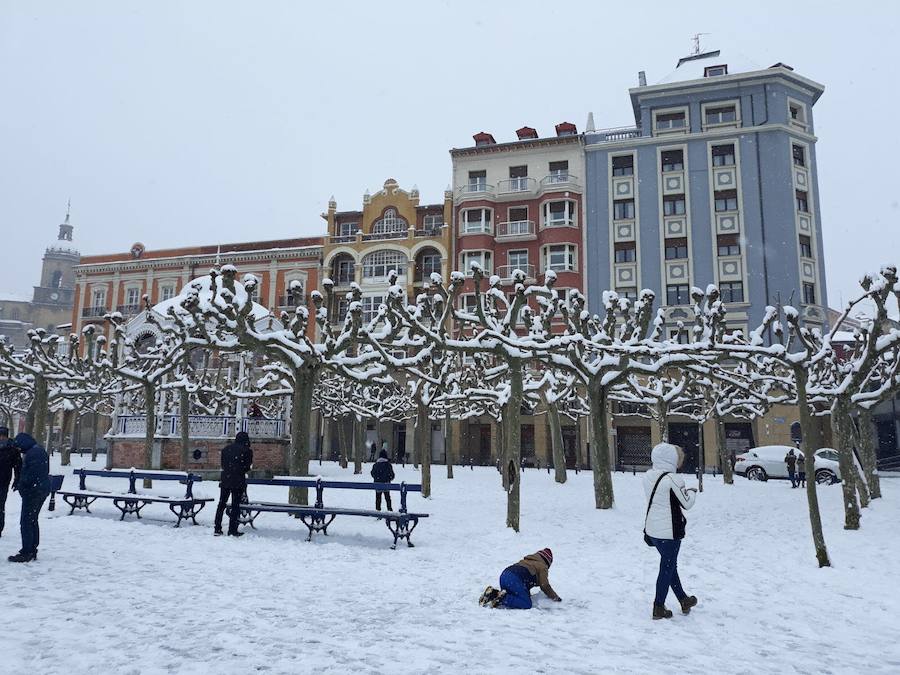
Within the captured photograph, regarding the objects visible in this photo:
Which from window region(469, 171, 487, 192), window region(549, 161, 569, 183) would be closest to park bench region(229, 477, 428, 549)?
window region(549, 161, 569, 183)

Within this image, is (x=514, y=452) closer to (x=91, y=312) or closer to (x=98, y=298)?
(x=91, y=312)

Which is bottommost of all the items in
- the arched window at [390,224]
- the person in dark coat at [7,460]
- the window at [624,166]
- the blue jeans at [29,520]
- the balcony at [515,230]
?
the blue jeans at [29,520]

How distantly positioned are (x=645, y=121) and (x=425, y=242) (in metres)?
18.0

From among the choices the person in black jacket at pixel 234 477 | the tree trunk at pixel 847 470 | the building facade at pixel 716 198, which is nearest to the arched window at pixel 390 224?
the building facade at pixel 716 198

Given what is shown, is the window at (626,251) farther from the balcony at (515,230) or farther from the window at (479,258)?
the window at (479,258)

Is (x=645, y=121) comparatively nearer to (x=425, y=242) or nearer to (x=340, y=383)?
(x=425, y=242)

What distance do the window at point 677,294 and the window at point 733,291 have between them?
7.32 ft

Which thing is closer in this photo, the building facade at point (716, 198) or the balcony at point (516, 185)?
the building facade at point (716, 198)

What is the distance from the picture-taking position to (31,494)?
8352 millimetres

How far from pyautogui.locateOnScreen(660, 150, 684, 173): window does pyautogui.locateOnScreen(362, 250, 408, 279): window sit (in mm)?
19823

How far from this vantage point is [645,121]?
46375 millimetres

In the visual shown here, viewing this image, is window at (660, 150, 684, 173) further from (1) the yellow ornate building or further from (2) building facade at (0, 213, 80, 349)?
(2) building facade at (0, 213, 80, 349)

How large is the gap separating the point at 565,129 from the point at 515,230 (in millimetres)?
8723

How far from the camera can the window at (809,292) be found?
1661 inches
